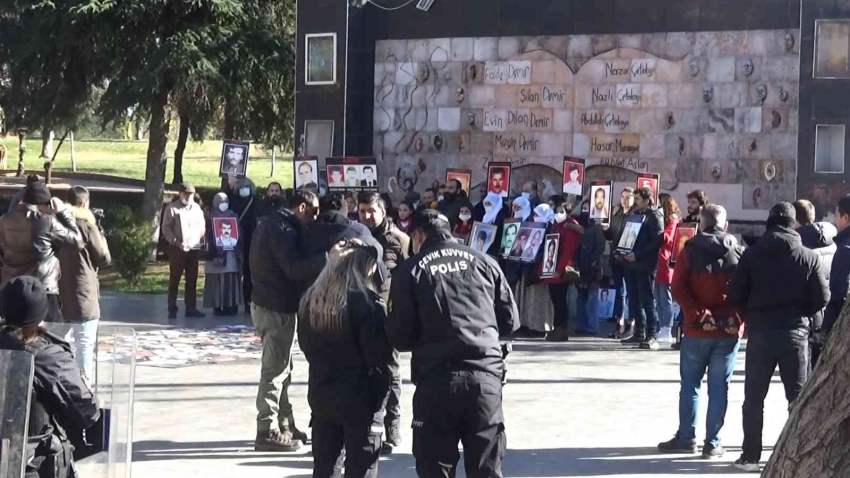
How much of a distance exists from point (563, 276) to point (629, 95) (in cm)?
439

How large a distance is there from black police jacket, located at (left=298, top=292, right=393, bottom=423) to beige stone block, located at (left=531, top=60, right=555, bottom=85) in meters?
13.2

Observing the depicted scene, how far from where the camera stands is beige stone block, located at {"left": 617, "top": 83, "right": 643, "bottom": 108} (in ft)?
61.1

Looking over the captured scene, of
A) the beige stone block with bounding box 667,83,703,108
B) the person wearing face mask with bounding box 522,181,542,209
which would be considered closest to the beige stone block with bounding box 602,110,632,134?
the beige stone block with bounding box 667,83,703,108

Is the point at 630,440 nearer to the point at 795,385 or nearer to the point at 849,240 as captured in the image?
the point at 795,385

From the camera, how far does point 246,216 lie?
59.7ft

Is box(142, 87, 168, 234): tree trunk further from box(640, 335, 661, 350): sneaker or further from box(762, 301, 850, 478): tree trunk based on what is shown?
box(762, 301, 850, 478): tree trunk

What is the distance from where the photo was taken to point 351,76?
20766mm

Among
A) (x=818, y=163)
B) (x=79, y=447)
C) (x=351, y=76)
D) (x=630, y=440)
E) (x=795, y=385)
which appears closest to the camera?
(x=79, y=447)

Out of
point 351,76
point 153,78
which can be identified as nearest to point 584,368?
point 351,76

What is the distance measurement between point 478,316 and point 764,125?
12461 millimetres

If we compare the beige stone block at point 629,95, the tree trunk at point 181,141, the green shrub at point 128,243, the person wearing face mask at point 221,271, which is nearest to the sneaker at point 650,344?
the beige stone block at point 629,95

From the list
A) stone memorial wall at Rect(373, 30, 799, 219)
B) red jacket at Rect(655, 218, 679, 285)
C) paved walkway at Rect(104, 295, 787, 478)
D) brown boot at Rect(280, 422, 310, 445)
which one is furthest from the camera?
stone memorial wall at Rect(373, 30, 799, 219)

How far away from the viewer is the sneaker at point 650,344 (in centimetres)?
1459

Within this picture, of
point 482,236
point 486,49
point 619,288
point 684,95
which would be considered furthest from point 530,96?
point 619,288
